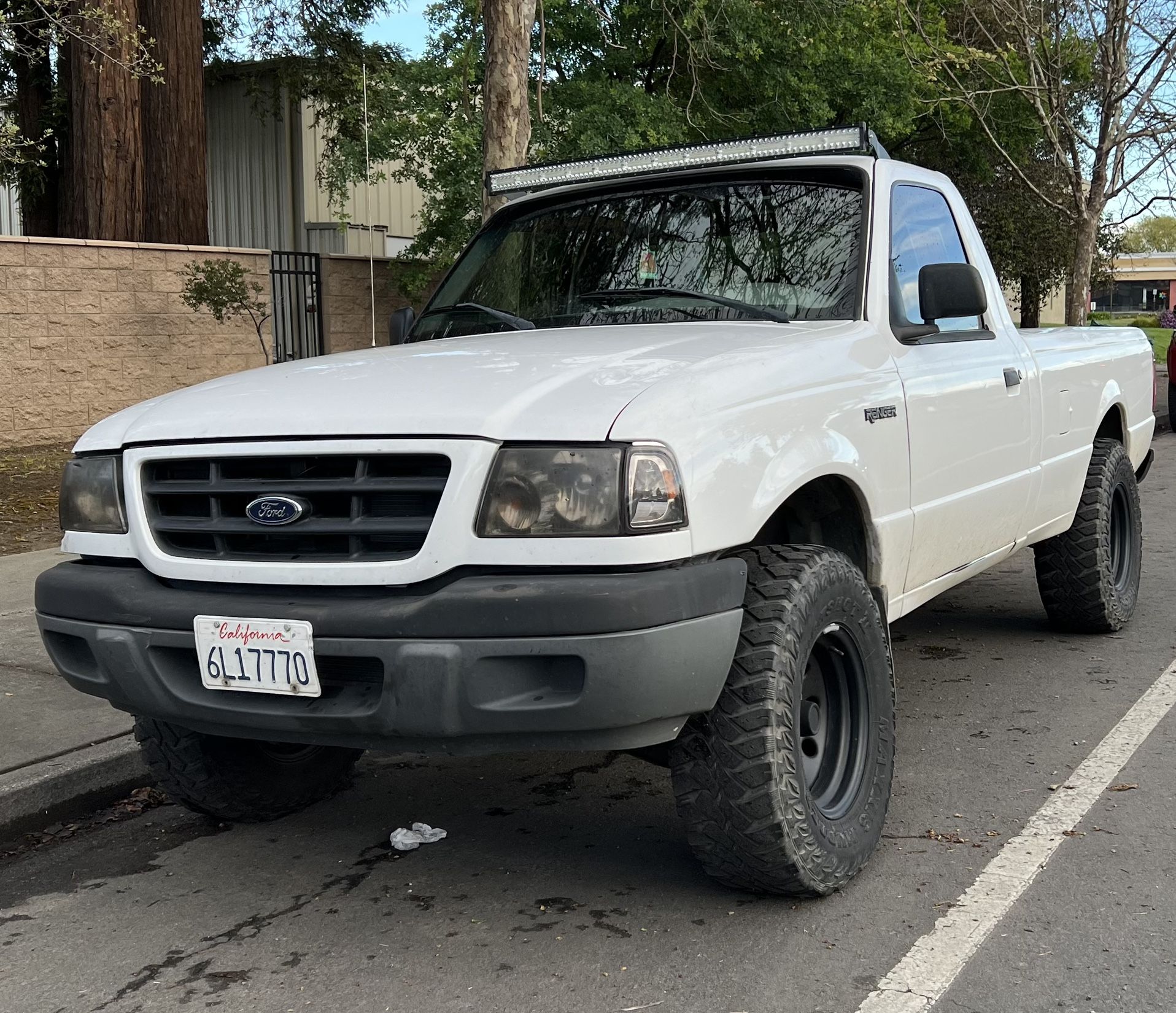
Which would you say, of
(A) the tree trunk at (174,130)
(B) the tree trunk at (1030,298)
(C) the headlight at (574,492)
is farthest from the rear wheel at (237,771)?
(B) the tree trunk at (1030,298)

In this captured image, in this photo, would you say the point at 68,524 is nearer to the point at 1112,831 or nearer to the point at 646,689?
the point at 646,689

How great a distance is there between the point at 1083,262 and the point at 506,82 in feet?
56.3

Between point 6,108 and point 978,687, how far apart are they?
15102 mm

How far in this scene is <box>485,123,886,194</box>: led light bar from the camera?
4.21 metres

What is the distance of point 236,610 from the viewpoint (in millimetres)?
3104

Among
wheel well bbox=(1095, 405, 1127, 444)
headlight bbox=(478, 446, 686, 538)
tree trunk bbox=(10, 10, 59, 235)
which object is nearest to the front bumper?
headlight bbox=(478, 446, 686, 538)

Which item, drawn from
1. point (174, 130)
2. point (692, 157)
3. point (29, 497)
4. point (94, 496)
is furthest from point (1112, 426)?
point (174, 130)

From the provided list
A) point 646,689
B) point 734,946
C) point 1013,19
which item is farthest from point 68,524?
point 1013,19

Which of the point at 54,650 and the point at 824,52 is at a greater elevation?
the point at 824,52

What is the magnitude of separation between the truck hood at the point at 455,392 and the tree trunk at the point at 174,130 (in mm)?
12023

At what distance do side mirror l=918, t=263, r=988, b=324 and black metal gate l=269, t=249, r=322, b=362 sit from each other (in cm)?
1275

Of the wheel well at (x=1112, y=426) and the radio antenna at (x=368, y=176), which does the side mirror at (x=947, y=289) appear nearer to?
the wheel well at (x=1112, y=426)

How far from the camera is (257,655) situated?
307 centimetres

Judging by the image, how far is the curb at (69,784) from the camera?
14.0 ft
